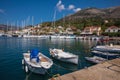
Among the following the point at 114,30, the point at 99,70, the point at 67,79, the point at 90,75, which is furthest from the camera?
the point at 114,30

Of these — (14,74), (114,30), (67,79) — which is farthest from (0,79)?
(114,30)

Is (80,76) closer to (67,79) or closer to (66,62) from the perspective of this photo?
(67,79)

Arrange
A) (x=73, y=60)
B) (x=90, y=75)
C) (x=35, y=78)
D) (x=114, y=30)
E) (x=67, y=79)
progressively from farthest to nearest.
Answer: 1. (x=114, y=30)
2. (x=73, y=60)
3. (x=35, y=78)
4. (x=90, y=75)
5. (x=67, y=79)

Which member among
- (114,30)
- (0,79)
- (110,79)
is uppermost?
(114,30)

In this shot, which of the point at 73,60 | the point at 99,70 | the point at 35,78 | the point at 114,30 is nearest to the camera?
the point at 99,70

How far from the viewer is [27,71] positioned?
22484mm

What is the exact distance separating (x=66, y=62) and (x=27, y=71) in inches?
371

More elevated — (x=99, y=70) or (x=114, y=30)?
(x=114, y=30)

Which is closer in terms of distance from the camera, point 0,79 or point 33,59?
point 0,79

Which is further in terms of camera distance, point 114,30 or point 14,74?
point 114,30

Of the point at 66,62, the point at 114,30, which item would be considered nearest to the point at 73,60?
the point at 66,62

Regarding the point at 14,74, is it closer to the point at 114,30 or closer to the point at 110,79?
the point at 110,79

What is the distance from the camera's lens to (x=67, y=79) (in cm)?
1238

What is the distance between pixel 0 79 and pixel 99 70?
13.8m
